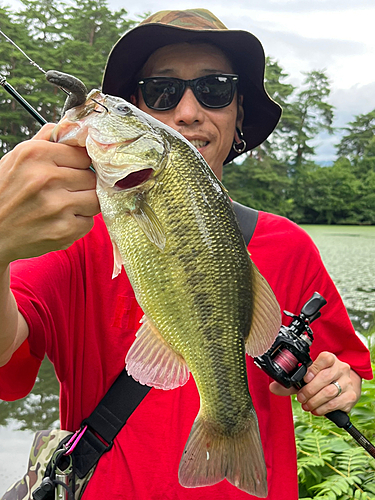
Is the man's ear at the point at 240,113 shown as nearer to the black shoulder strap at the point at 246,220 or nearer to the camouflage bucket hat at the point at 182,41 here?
the camouflage bucket hat at the point at 182,41

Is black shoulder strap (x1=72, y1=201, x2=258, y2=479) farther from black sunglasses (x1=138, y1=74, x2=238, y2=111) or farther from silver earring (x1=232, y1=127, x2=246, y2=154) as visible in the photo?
silver earring (x1=232, y1=127, x2=246, y2=154)

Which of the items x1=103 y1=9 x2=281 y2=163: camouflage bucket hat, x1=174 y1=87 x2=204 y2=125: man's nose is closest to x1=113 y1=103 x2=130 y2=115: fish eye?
x1=174 y1=87 x2=204 y2=125: man's nose

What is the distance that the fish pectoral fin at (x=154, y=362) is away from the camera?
1285 mm

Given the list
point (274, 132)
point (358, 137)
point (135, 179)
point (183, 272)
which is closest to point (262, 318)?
point (183, 272)

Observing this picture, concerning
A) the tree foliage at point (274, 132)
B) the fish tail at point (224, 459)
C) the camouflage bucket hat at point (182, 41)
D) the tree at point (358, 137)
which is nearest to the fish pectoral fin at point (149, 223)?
the fish tail at point (224, 459)

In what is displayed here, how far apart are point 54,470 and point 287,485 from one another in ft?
3.25

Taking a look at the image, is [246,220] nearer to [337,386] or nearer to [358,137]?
→ [337,386]

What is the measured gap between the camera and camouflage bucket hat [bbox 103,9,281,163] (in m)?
2.16

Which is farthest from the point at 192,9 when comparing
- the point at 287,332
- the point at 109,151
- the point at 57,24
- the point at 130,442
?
the point at 57,24

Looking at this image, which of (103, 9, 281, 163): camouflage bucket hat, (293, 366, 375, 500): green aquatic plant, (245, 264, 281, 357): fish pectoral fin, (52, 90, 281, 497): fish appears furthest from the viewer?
(293, 366, 375, 500): green aquatic plant

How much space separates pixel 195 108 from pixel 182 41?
345 millimetres

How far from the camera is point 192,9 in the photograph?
2.38m

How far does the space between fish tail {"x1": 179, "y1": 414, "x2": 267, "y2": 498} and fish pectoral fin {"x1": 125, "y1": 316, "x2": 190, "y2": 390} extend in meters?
0.19

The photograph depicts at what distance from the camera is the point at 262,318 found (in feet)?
4.59
